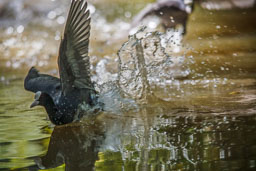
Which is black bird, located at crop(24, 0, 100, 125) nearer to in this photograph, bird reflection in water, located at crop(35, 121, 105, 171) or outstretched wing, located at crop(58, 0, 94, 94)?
outstretched wing, located at crop(58, 0, 94, 94)

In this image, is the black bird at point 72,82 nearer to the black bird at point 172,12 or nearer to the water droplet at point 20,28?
the black bird at point 172,12

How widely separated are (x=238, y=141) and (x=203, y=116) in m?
0.86

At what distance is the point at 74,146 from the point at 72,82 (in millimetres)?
900

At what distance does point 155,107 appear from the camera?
4.75 m

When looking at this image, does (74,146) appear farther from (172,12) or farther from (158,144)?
(172,12)

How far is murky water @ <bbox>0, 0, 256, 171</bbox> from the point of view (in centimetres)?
334

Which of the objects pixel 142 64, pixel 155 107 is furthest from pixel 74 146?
pixel 142 64

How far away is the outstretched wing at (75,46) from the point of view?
4.24m

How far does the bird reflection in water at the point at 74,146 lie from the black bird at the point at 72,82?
17 cm

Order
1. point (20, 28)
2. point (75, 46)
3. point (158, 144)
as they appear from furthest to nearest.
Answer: point (20, 28) → point (75, 46) → point (158, 144)

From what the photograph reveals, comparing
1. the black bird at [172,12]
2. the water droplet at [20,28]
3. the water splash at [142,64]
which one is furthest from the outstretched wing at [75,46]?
the water droplet at [20,28]

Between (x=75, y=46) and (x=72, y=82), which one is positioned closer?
(x=75, y=46)

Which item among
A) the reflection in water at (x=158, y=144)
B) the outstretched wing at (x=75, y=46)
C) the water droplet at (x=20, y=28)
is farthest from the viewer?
the water droplet at (x=20, y=28)

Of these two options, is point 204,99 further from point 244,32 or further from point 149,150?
point 244,32
